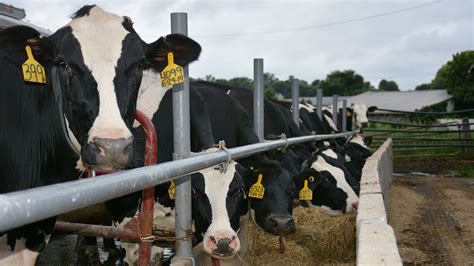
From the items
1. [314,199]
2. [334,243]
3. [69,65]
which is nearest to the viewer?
[69,65]

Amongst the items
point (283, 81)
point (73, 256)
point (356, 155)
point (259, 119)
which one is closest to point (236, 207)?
point (259, 119)

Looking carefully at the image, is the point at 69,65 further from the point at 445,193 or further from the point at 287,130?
the point at 445,193

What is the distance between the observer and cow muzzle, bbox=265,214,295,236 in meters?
4.14

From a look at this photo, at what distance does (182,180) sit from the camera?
10.3ft

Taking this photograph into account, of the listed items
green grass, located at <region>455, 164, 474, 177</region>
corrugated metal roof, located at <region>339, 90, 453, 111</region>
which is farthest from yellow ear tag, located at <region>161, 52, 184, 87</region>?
corrugated metal roof, located at <region>339, 90, 453, 111</region>

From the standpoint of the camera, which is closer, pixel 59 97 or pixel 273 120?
pixel 59 97

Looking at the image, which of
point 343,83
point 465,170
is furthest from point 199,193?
point 343,83

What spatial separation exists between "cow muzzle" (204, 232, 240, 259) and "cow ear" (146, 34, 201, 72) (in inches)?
44.9

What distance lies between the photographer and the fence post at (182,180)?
3070mm

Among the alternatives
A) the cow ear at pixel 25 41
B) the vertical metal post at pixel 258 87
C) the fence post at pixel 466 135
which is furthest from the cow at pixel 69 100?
the fence post at pixel 466 135

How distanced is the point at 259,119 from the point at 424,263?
2.19 meters

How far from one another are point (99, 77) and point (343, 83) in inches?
2663

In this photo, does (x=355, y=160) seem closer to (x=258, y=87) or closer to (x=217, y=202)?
(x=258, y=87)

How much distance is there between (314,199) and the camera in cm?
632
